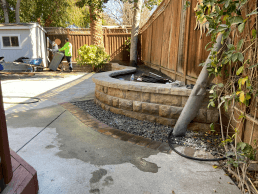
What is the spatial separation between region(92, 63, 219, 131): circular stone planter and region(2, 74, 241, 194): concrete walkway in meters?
0.81

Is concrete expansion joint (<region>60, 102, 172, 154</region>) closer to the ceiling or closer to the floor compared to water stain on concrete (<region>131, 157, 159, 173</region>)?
closer to the ceiling

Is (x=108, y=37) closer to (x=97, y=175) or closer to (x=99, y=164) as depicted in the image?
(x=99, y=164)

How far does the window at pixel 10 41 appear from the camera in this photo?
12672mm

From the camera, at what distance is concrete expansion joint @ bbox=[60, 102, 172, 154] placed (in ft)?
9.14

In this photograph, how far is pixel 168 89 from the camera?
3.25 m

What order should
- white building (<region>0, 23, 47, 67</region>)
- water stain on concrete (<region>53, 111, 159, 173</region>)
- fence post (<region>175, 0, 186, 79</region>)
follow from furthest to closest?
white building (<region>0, 23, 47, 67</region>), fence post (<region>175, 0, 186, 79</region>), water stain on concrete (<region>53, 111, 159, 173</region>)

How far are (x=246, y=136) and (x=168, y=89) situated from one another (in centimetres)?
135

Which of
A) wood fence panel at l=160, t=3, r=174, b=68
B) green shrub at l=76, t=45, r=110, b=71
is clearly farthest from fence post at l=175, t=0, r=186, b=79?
green shrub at l=76, t=45, r=110, b=71

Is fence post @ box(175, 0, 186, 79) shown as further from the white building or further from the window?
the window

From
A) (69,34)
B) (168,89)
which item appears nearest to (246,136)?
(168,89)

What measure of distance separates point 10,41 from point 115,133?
12.9 metres

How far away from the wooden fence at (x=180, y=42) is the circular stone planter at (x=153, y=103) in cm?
78

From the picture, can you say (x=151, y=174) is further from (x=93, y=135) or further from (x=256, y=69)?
(x=256, y=69)

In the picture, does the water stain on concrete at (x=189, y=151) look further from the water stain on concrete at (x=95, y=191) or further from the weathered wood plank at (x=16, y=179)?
the weathered wood plank at (x=16, y=179)
